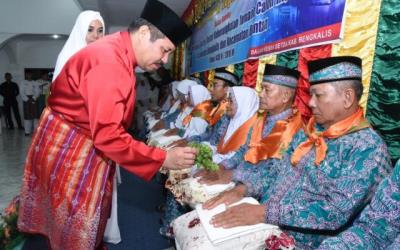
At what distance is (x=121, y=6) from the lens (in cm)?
801

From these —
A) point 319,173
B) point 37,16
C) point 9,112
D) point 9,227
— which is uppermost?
point 37,16

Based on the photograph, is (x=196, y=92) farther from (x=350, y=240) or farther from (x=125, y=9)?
(x=125, y=9)

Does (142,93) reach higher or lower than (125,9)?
lower

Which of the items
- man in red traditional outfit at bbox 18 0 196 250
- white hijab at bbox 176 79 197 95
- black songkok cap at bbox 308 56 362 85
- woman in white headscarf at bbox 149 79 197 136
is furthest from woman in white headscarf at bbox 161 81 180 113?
black songkok cap at bbox 308 56 362 85

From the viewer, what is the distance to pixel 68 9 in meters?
9.42

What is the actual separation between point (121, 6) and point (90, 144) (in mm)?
7076

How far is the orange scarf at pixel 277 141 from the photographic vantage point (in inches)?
83.7

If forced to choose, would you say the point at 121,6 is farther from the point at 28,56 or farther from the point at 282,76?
the point at 282,76

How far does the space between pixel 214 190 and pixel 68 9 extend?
9.07 m

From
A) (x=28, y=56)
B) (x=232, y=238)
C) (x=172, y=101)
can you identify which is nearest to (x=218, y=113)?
(x=232, y=238)

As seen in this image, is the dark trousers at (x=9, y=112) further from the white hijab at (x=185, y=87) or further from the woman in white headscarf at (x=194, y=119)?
the woman in white headscarf at (x=194, y=119)

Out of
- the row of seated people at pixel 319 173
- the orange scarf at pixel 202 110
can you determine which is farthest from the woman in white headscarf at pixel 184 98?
the row of seated people at pixel 319 173

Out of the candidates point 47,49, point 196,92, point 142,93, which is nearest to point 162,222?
point 196,92

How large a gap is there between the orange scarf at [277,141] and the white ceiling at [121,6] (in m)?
5.77
